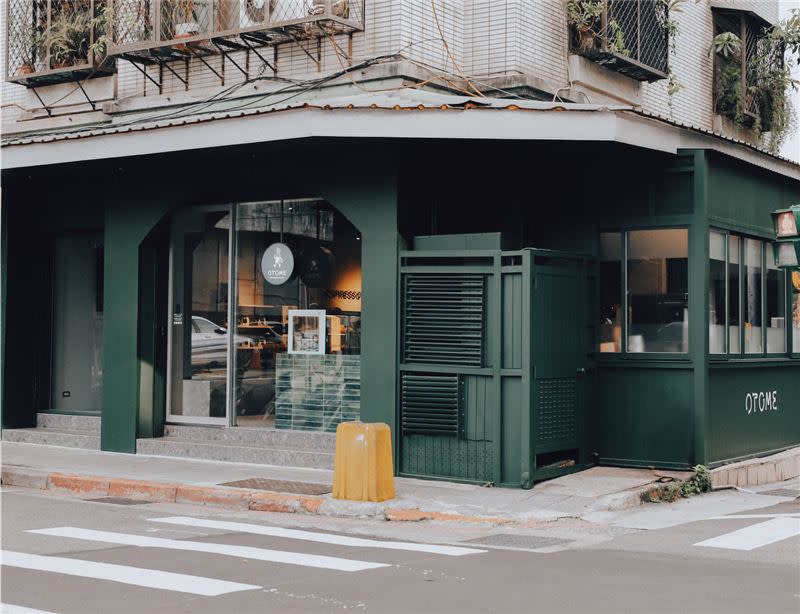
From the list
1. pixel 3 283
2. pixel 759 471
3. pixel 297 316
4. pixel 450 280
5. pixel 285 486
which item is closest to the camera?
→ pixel 285 486

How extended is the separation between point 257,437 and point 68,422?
3.73 m

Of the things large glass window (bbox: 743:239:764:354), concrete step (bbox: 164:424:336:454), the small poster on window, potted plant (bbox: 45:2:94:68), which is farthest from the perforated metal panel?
potted plant (bbox: 45:2:94:68)

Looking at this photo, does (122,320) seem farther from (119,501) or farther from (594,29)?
(594,29)

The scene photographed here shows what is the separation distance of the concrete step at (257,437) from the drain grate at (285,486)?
1358mm

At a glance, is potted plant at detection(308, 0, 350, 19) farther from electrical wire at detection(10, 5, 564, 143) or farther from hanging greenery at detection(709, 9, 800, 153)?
hanging greenery at detection(709, 9, 800, 153)

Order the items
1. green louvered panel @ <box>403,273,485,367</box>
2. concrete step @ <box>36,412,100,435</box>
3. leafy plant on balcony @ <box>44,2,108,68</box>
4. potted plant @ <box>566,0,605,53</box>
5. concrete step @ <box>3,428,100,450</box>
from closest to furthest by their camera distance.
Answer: green louvered panel @ <box>403,273,485,367</box>
potted plant @ <box>566,0,605,53</box>
concrete step @ <box>3,428,100,450</box>
concrete step @ <box>36,412,100,435</box>
leafy plant on balcony @ <box>44,2,108,68</box>

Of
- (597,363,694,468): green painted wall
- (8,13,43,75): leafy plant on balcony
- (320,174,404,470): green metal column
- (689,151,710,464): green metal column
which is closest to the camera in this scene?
(320,174,404,470): green metal column

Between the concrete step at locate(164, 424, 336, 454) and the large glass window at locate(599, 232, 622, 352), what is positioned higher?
the large glass window at locate(599, 232, 622, 352)

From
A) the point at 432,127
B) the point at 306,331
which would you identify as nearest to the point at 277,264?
the point at 306,331

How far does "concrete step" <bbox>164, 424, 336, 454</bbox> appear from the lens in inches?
546

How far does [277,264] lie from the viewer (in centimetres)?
1439

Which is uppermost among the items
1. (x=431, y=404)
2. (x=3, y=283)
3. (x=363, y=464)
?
(x=3, y=283)

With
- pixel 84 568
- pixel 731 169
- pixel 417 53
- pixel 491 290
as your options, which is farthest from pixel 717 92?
pixel 84 568

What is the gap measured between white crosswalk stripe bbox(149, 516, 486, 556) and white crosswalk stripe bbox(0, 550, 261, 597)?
1918mm
